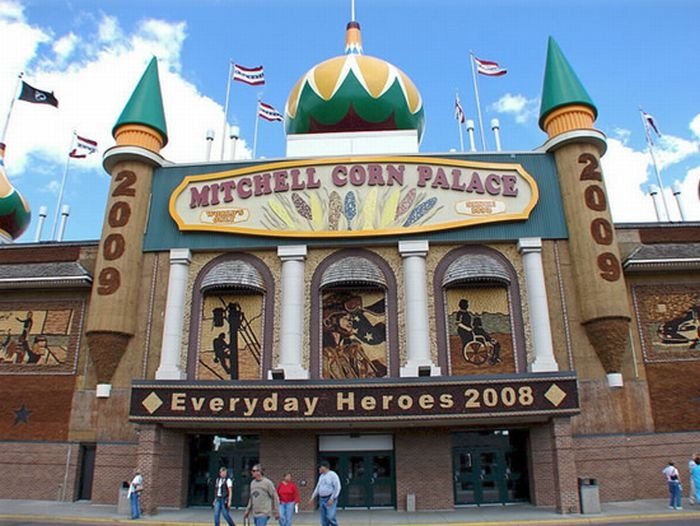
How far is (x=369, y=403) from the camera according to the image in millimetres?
20422

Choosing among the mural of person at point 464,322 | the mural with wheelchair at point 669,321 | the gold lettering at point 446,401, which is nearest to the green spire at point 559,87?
the mural with wheelchair at point 669,321

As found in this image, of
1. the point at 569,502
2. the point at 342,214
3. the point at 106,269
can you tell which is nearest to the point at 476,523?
the point at 569,502

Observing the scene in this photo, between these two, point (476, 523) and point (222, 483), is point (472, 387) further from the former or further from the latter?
point (222, 483)

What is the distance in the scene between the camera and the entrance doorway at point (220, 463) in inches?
905

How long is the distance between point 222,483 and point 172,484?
784 centimetres

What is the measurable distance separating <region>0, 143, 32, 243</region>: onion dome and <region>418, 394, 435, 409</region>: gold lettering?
26036 mm

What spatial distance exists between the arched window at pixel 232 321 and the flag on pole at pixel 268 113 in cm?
1079

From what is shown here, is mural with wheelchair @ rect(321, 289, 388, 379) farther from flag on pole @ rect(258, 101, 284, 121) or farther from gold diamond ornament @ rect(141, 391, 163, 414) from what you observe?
flag on pole @ rect(258, 101, 284, 121)

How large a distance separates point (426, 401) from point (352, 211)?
9270mm

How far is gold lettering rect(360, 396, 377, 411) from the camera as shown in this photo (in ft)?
66.9

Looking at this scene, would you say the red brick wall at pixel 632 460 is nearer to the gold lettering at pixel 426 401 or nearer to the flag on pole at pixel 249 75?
the gold lettering at pixel 426 401

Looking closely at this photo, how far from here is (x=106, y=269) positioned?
24969 millimetres

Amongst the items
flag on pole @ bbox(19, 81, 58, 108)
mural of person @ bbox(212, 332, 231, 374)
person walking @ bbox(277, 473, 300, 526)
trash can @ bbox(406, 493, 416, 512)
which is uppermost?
flag on pole @ bbox(19, 81, 58, 108)

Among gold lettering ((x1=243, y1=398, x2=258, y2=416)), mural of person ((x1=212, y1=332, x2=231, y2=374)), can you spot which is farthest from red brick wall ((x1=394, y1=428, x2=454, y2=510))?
mural of person ((x1=212, y1=332, x2=231, y2=374))
